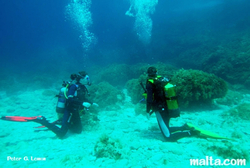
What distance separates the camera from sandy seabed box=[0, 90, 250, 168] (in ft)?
9.82

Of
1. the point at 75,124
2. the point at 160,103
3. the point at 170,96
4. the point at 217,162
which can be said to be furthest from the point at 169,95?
the point at 75,124

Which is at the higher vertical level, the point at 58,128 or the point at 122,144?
the point at 58,128

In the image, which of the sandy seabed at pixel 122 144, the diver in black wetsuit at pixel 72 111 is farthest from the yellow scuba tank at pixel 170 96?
the diver in black wetsuit at pixel 72 111

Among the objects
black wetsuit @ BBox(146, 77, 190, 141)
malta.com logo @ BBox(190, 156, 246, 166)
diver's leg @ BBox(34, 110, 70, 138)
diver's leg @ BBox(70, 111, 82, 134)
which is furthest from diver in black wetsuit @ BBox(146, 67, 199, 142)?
diver's leg @ BBox(34, 110, 70, 138)

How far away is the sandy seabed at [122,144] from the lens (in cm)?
299

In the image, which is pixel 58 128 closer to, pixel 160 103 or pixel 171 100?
pixel 160 103

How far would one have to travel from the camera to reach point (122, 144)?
3490mm

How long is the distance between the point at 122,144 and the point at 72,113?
8.39 feet

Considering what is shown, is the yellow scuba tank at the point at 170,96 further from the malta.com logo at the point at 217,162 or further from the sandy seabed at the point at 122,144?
the malta.com logo at the point at 217,162

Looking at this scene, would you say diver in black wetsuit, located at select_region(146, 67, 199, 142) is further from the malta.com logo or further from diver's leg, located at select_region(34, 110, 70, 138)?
diver's leg, located at select_region(34, 110, 70, 138)

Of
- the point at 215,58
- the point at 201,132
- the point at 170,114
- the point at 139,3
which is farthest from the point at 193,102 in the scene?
→ the point at 139,3

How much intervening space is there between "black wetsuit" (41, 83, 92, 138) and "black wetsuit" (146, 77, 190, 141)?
8.03ft

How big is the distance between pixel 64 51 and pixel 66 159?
1842 inches

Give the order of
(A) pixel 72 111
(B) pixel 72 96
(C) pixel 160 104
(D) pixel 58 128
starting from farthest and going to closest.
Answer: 1. (A) pixel 72 111
2. (D) pixel 58 128
3. (B) pixel 72 96
4. (C) pixel 160 104
